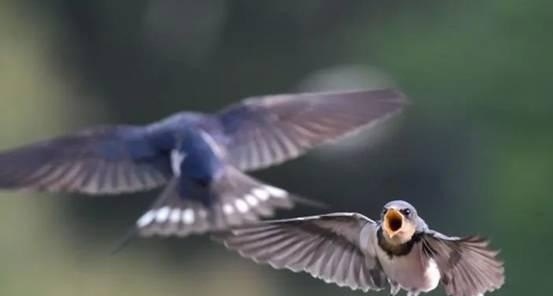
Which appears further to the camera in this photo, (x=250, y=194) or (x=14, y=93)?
(x=14, y=93)

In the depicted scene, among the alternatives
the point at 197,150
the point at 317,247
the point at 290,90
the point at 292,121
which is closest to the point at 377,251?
the point at 317,247

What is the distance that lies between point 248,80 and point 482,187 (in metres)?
3.62

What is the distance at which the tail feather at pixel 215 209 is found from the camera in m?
5.76

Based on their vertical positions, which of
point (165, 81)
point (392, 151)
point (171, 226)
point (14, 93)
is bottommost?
point (171, 226)

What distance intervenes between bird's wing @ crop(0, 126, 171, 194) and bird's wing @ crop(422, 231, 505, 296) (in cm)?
212

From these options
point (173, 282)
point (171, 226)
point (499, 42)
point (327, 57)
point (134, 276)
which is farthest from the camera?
point (327, 57)

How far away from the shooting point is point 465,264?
14.2ft

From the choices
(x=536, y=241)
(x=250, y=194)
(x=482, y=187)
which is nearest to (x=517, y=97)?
(x=482, y=187)

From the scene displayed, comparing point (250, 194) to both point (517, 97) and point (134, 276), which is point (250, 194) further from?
point (517, 97)

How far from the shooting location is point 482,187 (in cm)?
1625

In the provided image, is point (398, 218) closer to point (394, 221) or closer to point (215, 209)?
point (394, 221)

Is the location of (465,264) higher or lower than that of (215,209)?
lower

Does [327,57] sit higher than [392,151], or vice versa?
[327,57]

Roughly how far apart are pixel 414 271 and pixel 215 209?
166 centimetres
